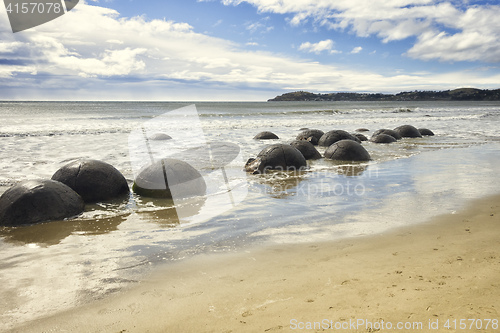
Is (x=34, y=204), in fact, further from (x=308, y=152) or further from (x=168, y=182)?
(x=308, y=152)

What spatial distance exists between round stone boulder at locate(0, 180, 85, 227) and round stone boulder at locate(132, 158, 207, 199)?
1480 mm

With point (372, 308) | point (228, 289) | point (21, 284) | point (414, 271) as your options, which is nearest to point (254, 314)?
point (228, 289)

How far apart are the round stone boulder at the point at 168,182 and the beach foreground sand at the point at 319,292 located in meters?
2.97

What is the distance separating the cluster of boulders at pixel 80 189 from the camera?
5.21m

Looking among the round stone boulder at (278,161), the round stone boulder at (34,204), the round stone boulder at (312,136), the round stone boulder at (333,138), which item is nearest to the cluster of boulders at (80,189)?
the round stone boulder at (34,204)

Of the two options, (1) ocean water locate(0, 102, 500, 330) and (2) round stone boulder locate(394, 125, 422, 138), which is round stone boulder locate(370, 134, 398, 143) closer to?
(2) round stone boulder locate(394, 125, 422, 138)

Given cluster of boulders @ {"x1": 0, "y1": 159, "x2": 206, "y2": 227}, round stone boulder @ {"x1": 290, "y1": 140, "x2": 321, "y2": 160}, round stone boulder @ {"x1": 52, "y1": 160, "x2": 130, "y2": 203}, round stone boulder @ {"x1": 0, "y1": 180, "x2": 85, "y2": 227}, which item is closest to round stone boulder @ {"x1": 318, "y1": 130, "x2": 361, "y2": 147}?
round stone boulder @ {"x1": 290, "y1": 140, "x2": 321, "y2": 160}

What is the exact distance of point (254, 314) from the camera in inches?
107

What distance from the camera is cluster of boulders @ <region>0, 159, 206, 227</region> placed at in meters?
5.21

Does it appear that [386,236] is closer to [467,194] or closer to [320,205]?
[320,205]

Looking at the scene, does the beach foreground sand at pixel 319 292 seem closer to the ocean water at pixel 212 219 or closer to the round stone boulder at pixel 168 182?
the ocean water at pixel 212 219

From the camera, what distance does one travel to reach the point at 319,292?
3.01 meters

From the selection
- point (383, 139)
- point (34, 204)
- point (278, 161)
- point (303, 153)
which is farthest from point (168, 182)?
point (383, 139)

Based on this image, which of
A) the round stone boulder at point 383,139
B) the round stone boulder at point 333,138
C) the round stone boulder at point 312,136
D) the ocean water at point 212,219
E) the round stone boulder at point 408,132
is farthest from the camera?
the round stone boulder at point 408,132
